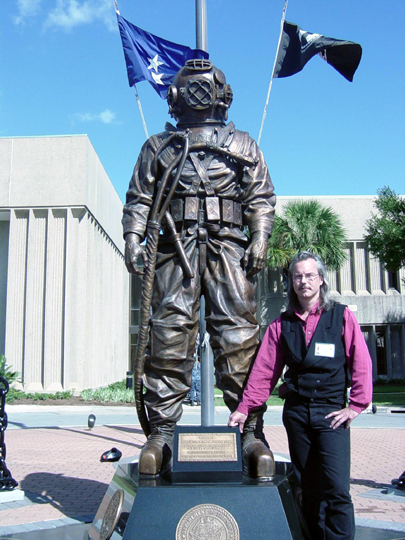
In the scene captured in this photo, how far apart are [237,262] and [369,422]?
998cm

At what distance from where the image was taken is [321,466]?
110 inches

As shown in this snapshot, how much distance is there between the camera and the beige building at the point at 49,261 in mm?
18125

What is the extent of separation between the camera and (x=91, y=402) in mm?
16328

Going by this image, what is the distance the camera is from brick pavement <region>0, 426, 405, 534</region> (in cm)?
483

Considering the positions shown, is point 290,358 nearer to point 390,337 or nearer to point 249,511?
point 249,511

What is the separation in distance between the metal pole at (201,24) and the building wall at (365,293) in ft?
63.2

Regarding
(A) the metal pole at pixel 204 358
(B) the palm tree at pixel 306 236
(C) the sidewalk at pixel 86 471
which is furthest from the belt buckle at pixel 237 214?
(B) the palm tree at pixel 306 236

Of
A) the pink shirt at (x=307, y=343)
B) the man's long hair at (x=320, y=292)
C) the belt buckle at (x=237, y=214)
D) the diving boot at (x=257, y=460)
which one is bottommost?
the diving boot at (x=257, y=460)

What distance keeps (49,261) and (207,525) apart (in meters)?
16.8

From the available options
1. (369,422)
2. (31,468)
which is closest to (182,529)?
(31,468)

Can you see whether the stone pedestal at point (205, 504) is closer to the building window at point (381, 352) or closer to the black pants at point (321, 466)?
the black pants at point (321, 466)

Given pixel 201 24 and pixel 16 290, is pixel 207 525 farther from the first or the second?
pixel 16 290

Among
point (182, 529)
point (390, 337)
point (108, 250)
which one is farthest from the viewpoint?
point (390, 337)

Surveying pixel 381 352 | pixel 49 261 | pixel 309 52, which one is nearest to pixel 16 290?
pixel 49 261
